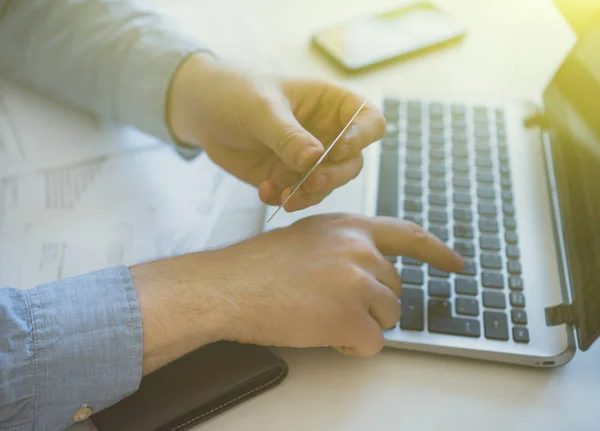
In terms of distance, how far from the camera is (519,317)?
20.5 inches

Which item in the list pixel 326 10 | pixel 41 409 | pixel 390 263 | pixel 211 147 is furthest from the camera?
pixel 326 10

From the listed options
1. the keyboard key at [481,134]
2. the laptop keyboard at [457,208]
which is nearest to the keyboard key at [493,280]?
the laptop keyboard at [457,208]

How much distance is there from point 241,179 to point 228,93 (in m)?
0.10

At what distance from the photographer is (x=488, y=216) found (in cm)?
61

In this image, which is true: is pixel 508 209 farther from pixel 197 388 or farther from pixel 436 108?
pixel 197 388

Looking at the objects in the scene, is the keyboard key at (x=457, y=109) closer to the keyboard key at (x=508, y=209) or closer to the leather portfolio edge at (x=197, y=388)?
the keyboard key at (x=508, y=209)

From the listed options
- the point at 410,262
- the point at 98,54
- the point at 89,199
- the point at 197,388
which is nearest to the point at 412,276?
the point at 410,262

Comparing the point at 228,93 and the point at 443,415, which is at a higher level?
the point at 228,93

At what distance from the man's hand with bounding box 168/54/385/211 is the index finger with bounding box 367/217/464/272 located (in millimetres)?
62

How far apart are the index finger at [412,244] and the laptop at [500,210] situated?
1 cm

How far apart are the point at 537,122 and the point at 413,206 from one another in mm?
213

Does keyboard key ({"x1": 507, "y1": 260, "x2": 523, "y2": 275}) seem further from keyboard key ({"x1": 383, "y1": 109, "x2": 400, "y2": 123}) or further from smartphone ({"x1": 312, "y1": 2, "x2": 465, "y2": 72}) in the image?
smartphone ({"x1": 312, "y1": 2, "x2": 465, "y2": 72})

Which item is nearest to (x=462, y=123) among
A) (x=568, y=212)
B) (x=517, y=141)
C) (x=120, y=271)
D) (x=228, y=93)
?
(x=517, y=141)

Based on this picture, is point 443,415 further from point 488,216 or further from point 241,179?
point 241,179
